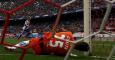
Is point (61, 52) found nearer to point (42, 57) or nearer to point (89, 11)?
point (42, 57)

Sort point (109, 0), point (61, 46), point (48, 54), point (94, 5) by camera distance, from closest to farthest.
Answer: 1. point (109, 0)
2. point (61, 46)
3. point (48, 54)
4. point (94, 5)

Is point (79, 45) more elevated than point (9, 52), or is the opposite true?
point (79, 45)

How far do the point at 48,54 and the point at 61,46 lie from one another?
0.49 metres

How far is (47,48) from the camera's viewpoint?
5.57m

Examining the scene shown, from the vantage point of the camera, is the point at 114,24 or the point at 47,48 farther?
the point at 114,24

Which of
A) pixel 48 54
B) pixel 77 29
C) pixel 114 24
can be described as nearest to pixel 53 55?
pixel 48 54

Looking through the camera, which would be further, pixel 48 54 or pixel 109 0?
pixel 48 54

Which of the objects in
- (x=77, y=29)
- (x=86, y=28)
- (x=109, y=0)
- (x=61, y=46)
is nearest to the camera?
(x=109, y=0)

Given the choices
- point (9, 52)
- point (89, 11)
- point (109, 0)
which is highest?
point (109, 0)

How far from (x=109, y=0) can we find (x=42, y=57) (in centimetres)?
302

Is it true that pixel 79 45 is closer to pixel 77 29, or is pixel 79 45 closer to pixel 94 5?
pixel 94 5

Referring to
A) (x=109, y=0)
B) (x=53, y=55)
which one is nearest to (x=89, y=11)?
(x=53, y=55)

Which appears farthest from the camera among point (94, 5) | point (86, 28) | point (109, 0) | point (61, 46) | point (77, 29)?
point (77, 29)

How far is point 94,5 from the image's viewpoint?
23.0ft
